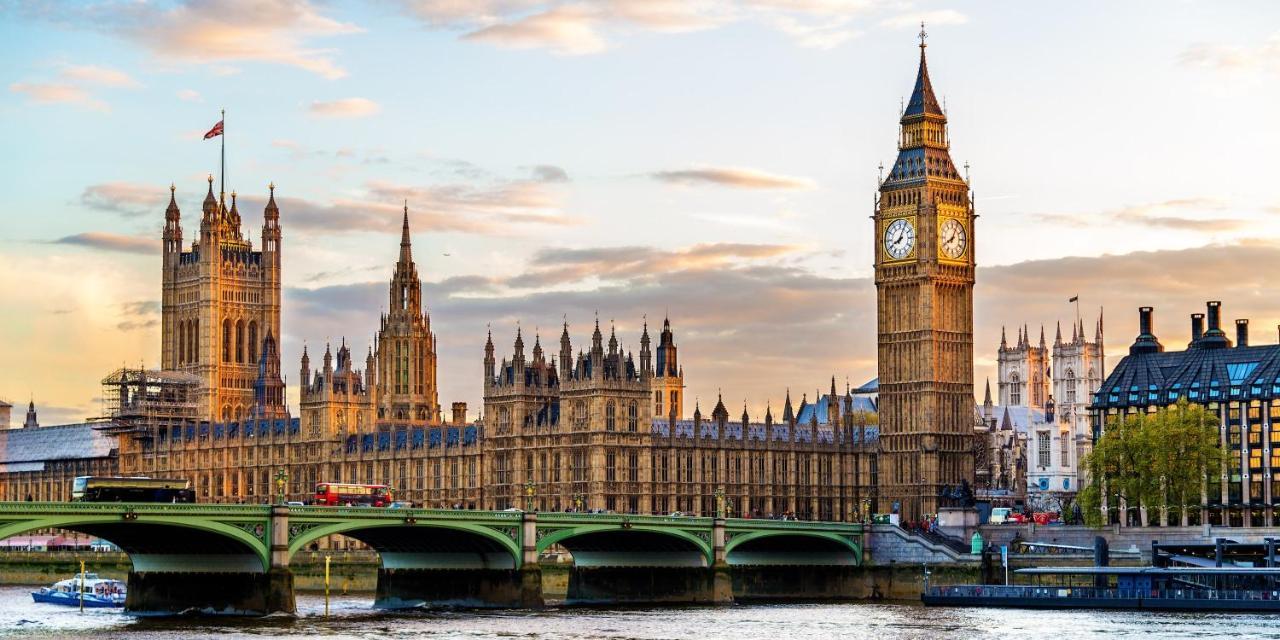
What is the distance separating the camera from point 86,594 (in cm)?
12325

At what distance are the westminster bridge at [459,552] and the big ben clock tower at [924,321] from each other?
24.0 m

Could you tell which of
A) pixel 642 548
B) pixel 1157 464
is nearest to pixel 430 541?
pixel 642 548

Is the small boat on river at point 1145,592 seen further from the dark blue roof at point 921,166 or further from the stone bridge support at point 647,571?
the dark blue roof at point 921,166

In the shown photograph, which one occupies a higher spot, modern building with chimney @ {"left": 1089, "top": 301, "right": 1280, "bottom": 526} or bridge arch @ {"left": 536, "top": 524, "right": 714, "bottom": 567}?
modern building with chimney @ {"left": 1089, "top": 301, "right": 1280, "bottom": 526}

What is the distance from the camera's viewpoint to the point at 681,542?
397ft

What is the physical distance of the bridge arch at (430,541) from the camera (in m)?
106

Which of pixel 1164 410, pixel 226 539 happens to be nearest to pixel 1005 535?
pixel 1164 410

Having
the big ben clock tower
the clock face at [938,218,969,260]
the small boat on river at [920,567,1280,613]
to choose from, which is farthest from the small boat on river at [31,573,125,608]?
the clock face at [938,218,969,260]

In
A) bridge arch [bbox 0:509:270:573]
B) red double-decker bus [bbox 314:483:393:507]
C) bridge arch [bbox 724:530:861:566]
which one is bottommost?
bridge arch [bbox 724:530:861:566]

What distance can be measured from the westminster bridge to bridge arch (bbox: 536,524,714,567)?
0.27 feet

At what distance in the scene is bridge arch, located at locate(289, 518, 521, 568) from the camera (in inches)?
4156

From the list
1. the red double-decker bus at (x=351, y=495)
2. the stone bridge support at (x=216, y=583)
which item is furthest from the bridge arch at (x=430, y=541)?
the red double-decker bus at (x=351, y=495)

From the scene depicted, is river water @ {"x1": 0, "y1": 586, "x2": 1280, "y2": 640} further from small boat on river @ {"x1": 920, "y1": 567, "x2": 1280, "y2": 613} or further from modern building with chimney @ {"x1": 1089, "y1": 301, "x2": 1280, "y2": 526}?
modern building with chimney @ {"x1": 1089, "y1": 301, "x2": 1280, "y2": 526}

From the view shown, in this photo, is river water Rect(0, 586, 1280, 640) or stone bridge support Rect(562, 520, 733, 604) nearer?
river water Rect(0, 586, 1280, 640)
